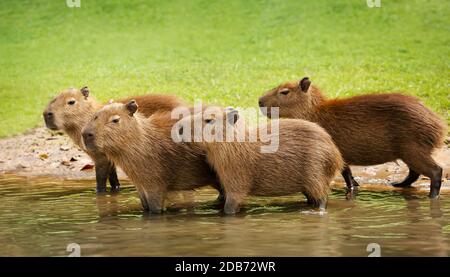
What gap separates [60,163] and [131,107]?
12.7 feet

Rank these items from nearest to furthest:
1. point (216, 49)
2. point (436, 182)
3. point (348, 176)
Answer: point (436, 182) < point (348, 176) < point (216, 49)

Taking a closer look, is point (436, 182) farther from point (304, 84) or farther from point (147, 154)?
point (147, 154)

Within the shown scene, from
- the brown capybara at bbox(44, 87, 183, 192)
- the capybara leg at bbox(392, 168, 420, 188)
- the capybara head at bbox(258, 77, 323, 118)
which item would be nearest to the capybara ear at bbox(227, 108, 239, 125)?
the brown capybara at bbox(44, 87, 183, 192)

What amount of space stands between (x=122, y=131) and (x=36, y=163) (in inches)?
161

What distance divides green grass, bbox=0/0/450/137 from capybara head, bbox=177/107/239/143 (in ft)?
17.7

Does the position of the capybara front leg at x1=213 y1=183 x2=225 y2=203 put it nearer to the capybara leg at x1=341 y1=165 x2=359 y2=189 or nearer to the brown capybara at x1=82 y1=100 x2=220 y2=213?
the brown capybara at x1=82 y1=100 x2=220 y2=213

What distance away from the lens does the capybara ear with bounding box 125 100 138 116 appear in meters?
7.93

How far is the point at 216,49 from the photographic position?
61.8 ft

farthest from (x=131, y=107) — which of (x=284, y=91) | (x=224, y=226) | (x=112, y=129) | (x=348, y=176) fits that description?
(x=348, y=176)

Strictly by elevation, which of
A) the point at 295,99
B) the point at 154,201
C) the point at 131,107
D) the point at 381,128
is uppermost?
the point at 131,107

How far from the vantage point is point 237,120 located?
26.1 ft

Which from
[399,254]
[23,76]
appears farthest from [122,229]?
[23,76]

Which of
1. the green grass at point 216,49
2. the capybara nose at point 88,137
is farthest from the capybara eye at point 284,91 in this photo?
the green grass at point 216,49

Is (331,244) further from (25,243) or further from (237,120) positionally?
(25,243)
